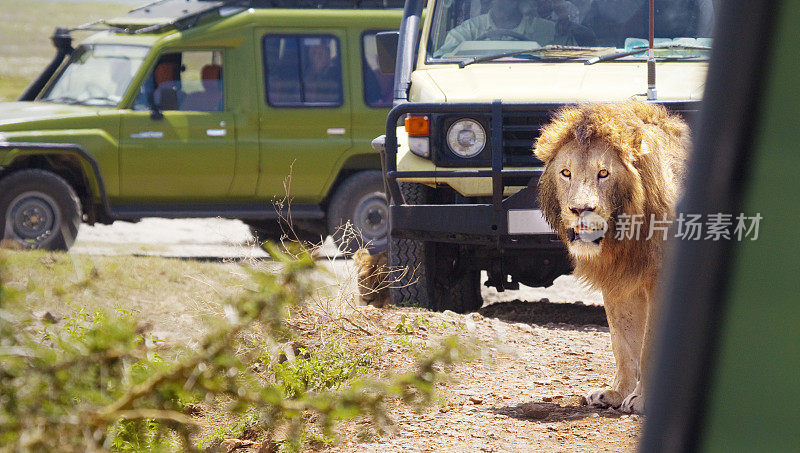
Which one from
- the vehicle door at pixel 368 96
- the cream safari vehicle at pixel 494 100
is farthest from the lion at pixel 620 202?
the vehicle door at pixel 368 96

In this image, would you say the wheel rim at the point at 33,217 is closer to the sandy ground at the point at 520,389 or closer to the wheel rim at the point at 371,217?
the wheel rim at the point at 371,217

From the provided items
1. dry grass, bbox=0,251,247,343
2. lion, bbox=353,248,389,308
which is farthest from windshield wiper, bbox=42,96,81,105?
lion, bbox=353,248,389,308

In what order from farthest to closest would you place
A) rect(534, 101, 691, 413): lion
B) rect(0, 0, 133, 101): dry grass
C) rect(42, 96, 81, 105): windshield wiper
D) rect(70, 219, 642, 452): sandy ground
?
rect(0, 0, 133, 101): dry grass, rect(42, 96, 81, 105): windshield wiper, rect(534, 101, 691, 413): lion, rect(70, 219, 642, 452): sandy ground

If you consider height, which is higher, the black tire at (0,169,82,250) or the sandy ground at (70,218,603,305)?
the black tire at (0,169,82,250)

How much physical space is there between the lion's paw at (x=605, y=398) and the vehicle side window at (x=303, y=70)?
6.83 meters

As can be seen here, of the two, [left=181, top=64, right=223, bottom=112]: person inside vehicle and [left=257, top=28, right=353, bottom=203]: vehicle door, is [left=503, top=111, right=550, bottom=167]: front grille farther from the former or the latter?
[left=181, top=64, right=223, bottom=112]: person inside vehicle

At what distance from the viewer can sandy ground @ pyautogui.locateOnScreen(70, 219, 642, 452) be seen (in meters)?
4.42

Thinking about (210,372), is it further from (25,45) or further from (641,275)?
(25,45)

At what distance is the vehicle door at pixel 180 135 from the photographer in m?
10.9

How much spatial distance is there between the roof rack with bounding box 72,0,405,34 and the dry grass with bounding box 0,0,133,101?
15.1 metres

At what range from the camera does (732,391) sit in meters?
1.45

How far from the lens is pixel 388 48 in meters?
7.66

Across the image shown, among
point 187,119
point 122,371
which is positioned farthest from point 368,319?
point 187,119

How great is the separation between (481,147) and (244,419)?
2498mm
